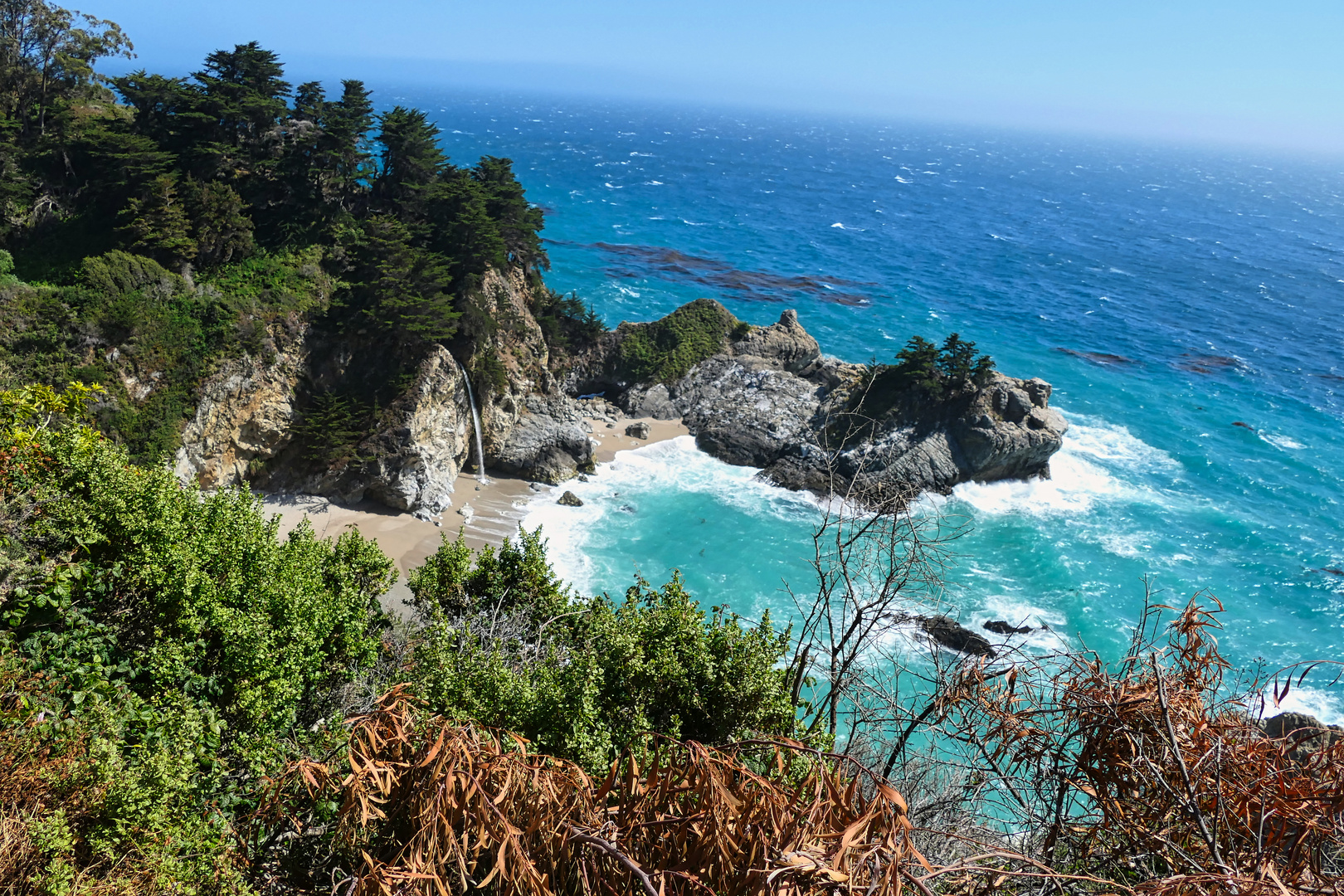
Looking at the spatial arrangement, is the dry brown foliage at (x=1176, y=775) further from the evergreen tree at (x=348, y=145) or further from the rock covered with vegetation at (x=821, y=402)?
the evergreen tree at (x=348, y=145)

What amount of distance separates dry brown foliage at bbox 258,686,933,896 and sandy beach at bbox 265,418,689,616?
18955 mm

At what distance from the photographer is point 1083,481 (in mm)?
36906

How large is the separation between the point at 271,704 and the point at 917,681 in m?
18.7

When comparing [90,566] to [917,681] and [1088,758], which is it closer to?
[1088,758]

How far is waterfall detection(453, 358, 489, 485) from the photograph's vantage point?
31578 mm

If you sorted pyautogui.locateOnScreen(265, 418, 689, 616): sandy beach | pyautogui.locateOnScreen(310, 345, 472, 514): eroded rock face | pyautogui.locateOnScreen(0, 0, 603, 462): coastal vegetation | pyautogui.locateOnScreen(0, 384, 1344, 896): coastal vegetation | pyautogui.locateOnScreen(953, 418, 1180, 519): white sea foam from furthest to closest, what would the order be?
pyautogui.locateOnScreen(953, 418, 1180, 519): white sea foam, pyautogui.locateOnScreen(310, 345, 472, 514): eroded rock face, pyautogui.locateOnScreen(265, 418, 689, 616): sandy beach, pyautogui.locateOnScreen(0, 0, 603, 462): coastal vegetation, pyautogui.locateOnScreen(0, 384, 1344, 896): coastal vegetation

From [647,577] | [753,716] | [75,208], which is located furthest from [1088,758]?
[75,208]

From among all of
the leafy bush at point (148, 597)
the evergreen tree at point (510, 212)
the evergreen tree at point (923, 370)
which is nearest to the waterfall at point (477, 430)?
the evergreen tree at point (510, 212)

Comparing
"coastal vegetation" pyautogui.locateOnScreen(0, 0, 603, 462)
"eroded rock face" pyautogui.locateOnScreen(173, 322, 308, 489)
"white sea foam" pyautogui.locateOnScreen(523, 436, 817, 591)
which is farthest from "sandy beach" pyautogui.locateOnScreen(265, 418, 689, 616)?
"coastal vegetation" pyautogui.locateOnScreen(0, 0, 603, 462)

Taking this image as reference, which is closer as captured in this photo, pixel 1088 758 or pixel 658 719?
pixel 1088 758

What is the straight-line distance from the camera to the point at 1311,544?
33.2 metres

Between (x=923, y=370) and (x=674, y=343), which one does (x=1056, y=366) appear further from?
(x=674, y=343)

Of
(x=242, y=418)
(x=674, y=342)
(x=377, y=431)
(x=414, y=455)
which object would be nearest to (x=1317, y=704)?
(x=414, y=455)

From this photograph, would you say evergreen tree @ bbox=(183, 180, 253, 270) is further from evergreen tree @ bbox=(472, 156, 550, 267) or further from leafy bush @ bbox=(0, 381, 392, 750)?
leafy bush @ bbox=(0, 381, 392, 750)
